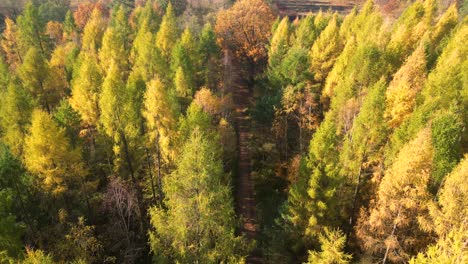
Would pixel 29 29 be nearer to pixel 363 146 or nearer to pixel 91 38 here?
pixel 91 38

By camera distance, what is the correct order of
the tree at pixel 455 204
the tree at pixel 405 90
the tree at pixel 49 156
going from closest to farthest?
the tree at pixel 455 204 → the tree at pixel 49 156 → the tree at pixel 405 90

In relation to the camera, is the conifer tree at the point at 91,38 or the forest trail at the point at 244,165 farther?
the conifer tree at the point at 91,38

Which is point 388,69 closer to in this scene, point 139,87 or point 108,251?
point 139,87

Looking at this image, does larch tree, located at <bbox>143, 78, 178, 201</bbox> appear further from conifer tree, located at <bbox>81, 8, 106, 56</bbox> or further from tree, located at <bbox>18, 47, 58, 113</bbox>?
conifer tree, located at <bbox>81, 8, 106, 56</bbox>

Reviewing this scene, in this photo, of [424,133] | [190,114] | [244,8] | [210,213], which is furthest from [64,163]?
[244,8]

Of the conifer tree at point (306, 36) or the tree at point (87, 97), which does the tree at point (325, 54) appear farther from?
the tree at point (87, 97)

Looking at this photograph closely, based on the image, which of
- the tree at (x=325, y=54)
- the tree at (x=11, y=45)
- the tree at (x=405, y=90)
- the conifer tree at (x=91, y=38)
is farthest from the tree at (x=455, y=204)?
the tree at (x=11, y=45)

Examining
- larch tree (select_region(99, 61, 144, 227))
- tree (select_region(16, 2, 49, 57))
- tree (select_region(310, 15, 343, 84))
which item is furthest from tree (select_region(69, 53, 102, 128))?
tree (select_region(310, 15, 343, 84))
